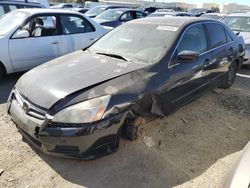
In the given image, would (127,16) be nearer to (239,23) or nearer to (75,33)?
(239,23)

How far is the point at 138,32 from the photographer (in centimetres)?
393

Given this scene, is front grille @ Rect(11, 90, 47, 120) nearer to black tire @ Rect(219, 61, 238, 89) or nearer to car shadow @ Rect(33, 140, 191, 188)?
car shadow @ Rect(33, 140, 191, 188)

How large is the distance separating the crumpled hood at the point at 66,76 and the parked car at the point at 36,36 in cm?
193

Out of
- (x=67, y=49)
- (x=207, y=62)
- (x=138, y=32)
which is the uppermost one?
(x=138, y=32)

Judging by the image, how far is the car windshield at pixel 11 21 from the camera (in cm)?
521

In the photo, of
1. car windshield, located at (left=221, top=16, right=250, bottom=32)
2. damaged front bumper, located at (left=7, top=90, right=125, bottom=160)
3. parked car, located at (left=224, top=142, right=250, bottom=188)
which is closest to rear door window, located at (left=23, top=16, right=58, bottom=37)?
damaged front bumper, located at (left=7, top=90, right=125, bottom=160)

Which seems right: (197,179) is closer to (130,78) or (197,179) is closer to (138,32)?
(130,78)

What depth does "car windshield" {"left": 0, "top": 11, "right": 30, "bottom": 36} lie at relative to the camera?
205 inches

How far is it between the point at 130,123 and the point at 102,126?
53cm

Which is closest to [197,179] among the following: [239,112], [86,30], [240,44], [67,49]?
[239,112]

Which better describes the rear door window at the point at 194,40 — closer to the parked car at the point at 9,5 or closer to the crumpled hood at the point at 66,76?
the crumpled hood at the point at 66,76

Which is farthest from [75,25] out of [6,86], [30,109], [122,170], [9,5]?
[122,170]

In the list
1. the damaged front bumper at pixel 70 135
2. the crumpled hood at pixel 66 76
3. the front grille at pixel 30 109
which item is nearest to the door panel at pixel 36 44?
the crumpled hood at pixel 66 76

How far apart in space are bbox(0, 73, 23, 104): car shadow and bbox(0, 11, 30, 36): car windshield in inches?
39.8
